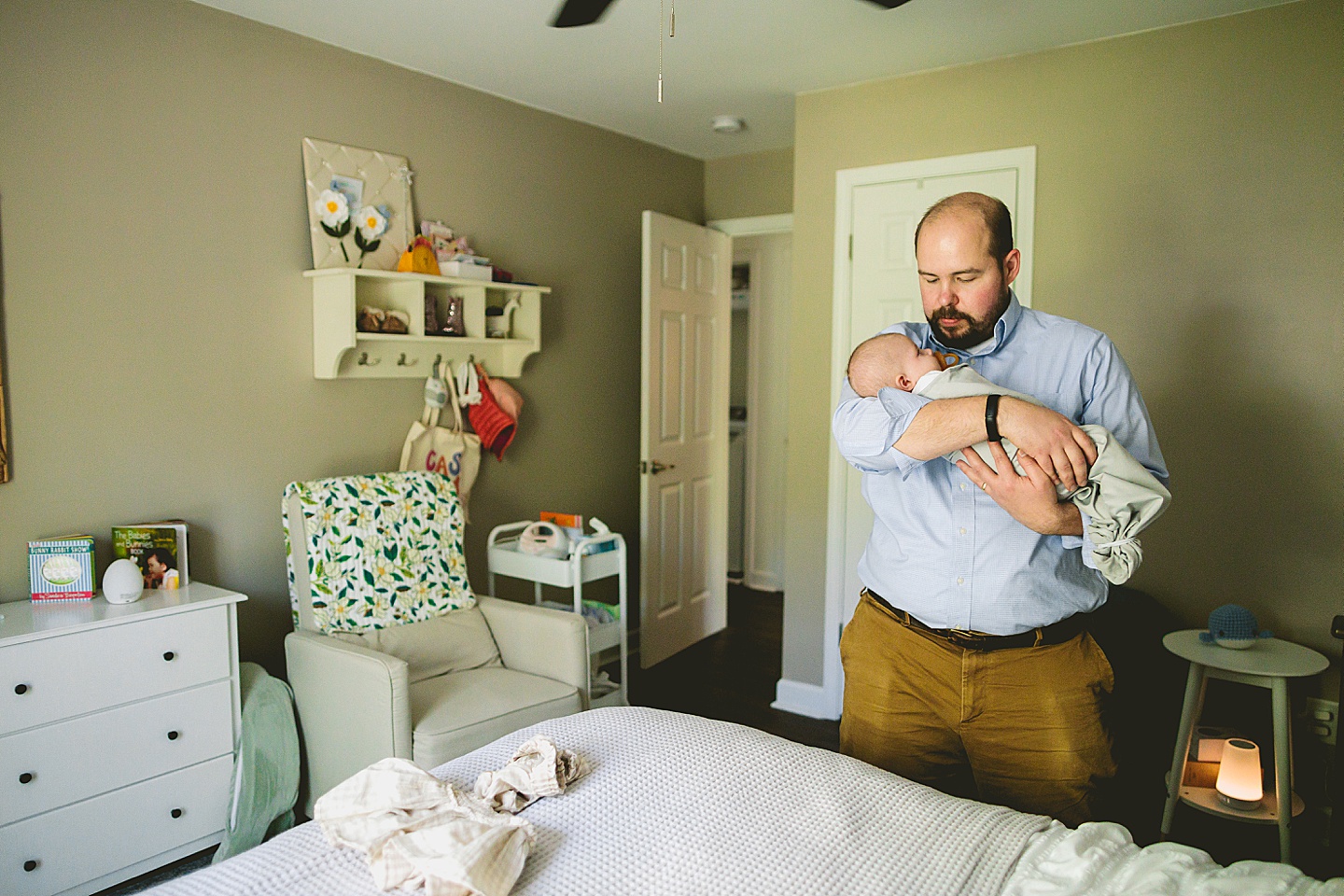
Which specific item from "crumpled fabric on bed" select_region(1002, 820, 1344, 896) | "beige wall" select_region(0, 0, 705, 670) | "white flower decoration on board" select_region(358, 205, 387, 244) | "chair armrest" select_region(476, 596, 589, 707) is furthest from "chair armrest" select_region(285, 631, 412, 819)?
"crumpled fabric on bed" select_region(1002, 820, 1344, 896)

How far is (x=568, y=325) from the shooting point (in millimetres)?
3971

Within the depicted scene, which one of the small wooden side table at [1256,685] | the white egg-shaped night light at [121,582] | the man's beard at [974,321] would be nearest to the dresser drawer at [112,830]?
the white egg-shaped night light at [121,582]

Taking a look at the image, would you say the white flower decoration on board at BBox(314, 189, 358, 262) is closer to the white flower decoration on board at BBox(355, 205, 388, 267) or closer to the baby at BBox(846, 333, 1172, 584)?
the white flower decoration on board at BBox(355, 205, 388, 267)

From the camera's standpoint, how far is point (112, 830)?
2213 mm

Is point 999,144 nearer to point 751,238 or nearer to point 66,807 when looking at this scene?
point 751,238

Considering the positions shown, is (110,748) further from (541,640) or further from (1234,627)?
(1234,627)

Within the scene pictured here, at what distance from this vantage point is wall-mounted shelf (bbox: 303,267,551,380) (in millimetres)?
2857

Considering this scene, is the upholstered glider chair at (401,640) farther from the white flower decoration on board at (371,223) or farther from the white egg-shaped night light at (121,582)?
the white flower decoration on board at (371,223)

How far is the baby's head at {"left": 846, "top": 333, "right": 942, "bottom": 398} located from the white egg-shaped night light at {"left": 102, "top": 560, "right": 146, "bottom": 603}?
1.93 metres

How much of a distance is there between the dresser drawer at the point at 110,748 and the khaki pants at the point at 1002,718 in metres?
1.80

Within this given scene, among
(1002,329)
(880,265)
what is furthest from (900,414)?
(880,265)

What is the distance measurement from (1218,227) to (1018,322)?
1593 millimetres

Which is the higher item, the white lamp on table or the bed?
the bed

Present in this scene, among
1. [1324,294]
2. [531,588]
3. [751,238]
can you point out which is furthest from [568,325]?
[1324,294]
